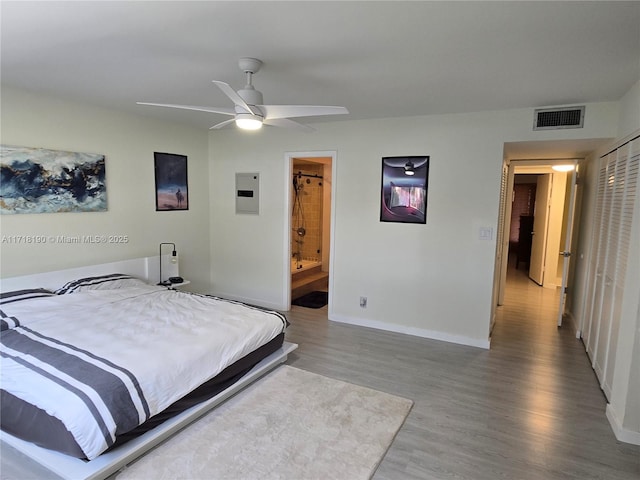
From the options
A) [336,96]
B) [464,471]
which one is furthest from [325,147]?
[464,471]

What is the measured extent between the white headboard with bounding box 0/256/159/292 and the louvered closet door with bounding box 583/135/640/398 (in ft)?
15.0

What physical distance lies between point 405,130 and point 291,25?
2.47m

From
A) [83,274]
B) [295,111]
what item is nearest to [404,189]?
[295,111]

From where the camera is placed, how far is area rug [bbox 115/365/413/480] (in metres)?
2.13

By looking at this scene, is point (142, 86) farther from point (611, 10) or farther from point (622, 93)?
point (622, 93)

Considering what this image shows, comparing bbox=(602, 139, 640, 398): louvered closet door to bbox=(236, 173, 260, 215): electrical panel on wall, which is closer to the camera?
bbox=(602, 139, 640, 398): louvered closet door

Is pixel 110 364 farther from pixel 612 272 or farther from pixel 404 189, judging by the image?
pixel 612 272

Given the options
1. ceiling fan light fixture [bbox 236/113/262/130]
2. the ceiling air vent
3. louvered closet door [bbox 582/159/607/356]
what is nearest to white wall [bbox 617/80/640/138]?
the ceiling air vent

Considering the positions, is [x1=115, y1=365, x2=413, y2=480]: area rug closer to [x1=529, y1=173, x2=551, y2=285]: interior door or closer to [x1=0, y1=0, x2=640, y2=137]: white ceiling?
[x1=0, y1=0, x2=640, y2=137]: white ceiling

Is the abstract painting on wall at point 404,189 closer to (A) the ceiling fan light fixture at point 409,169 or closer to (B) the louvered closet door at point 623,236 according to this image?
(A) the ceiling fan light fixture at point 409,169

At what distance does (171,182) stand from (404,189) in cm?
296

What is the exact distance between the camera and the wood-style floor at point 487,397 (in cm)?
224

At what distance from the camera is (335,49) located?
2293 mm

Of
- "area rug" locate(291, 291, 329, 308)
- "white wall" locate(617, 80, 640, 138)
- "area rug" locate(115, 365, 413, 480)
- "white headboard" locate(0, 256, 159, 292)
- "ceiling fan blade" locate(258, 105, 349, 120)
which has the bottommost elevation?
"area rug" locate(115, 365, 413, 480)
